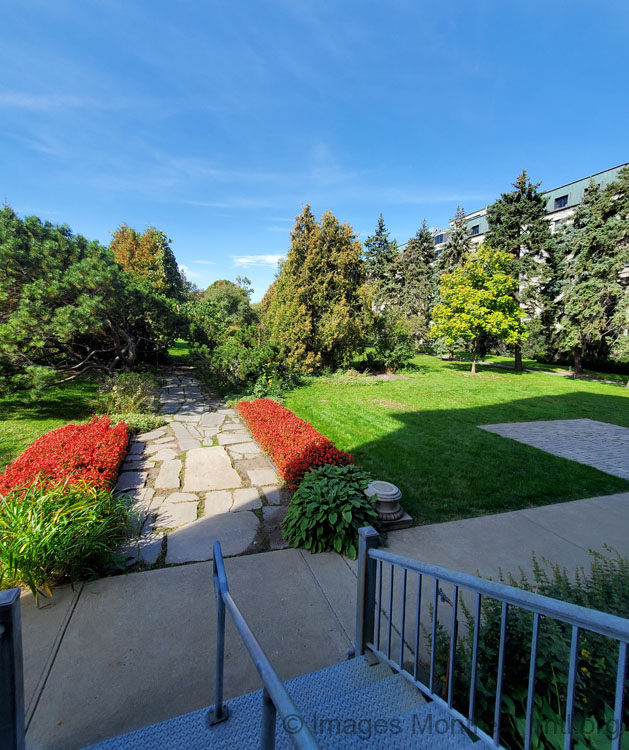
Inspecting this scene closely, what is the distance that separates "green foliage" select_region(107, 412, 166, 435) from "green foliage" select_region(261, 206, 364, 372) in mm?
5921

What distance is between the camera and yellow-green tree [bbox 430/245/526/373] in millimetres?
14188

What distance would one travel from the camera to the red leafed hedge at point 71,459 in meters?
3.45

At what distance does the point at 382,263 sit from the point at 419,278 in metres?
3.81

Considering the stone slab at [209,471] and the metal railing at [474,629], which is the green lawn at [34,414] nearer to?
the stone slab at [209,471]

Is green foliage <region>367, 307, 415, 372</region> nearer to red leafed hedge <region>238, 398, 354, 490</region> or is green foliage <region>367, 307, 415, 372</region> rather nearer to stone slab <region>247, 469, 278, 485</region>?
red leafed hedge <region>238, 398, 354, 490</region>

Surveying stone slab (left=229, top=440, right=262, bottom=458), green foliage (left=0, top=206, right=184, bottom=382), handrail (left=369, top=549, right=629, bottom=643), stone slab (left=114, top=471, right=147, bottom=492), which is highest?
green foliage (left=0, top=206, right=184, bottom=382)

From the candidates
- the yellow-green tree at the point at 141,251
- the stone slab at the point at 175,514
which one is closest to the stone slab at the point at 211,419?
the stone slab at the point at 175,514

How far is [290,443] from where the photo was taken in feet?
16.5

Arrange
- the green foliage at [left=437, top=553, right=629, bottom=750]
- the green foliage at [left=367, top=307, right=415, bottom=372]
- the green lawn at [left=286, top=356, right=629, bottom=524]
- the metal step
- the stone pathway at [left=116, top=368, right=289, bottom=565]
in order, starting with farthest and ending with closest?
the green foliage at [left=367, top=307, right=415, bottom=372], the green lawn at [left=286, top=356, right=629, bottom=524], the stone pathway at [left=116, top=368, right=289, bottom=565], the metal step, the green foliage at [left=437, top=553, right=629, bottom=750]

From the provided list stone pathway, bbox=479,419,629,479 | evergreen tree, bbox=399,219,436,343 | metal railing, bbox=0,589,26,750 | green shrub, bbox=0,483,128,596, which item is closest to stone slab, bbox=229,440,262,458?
green shrub, bbox=0,483,128,596

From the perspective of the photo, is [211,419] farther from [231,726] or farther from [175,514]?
[231,726]

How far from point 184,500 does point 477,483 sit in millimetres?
3886

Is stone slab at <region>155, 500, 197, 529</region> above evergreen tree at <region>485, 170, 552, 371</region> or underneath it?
underneath

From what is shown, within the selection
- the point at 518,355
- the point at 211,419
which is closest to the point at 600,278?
the point at 518,355
